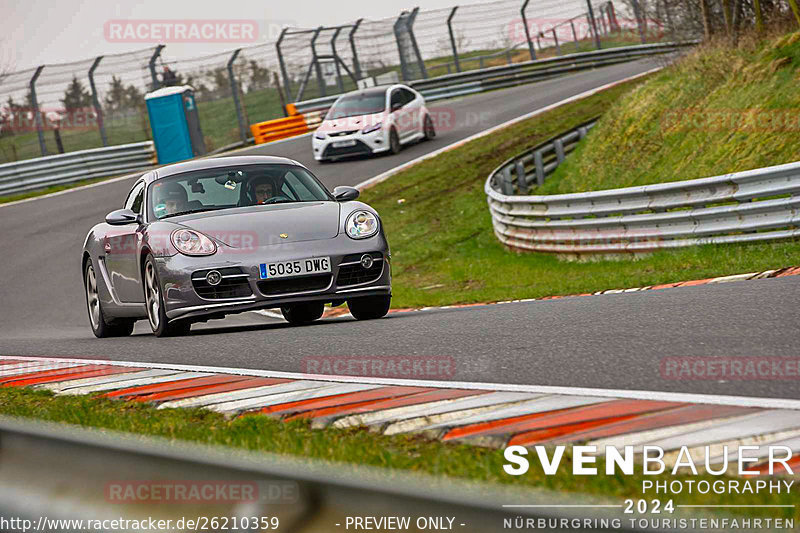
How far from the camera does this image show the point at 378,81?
116 ft

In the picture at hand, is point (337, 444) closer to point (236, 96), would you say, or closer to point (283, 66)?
point (236, 96)

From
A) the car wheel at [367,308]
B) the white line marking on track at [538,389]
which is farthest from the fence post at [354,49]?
the white line marking on track at [538,389]

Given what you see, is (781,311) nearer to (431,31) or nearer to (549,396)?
(549,396)

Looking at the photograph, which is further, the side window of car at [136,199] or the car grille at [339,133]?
the car grille at [339,133]

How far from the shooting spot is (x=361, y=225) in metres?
8.55

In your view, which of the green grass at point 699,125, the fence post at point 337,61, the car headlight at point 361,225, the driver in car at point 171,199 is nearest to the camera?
the car headlight at point 361,225

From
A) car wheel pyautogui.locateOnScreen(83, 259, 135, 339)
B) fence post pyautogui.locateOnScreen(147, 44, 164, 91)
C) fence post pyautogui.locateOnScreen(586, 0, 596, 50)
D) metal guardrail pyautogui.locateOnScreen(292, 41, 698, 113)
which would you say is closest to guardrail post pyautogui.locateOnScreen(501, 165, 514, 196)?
car wheel pyautogui.locateOnScreen(83, 259, 135, 339)

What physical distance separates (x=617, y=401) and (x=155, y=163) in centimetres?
2771

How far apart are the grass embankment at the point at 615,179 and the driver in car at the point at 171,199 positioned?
3940mm

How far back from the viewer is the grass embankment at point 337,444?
2.99 meters

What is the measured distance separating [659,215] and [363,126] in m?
13.7

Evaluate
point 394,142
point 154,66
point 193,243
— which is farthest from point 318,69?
point 193,243

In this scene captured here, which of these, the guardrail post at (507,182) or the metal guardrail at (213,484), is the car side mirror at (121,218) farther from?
the guardrail post at (507,182)

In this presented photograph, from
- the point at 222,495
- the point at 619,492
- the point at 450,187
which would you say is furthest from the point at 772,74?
the point at 222,495
